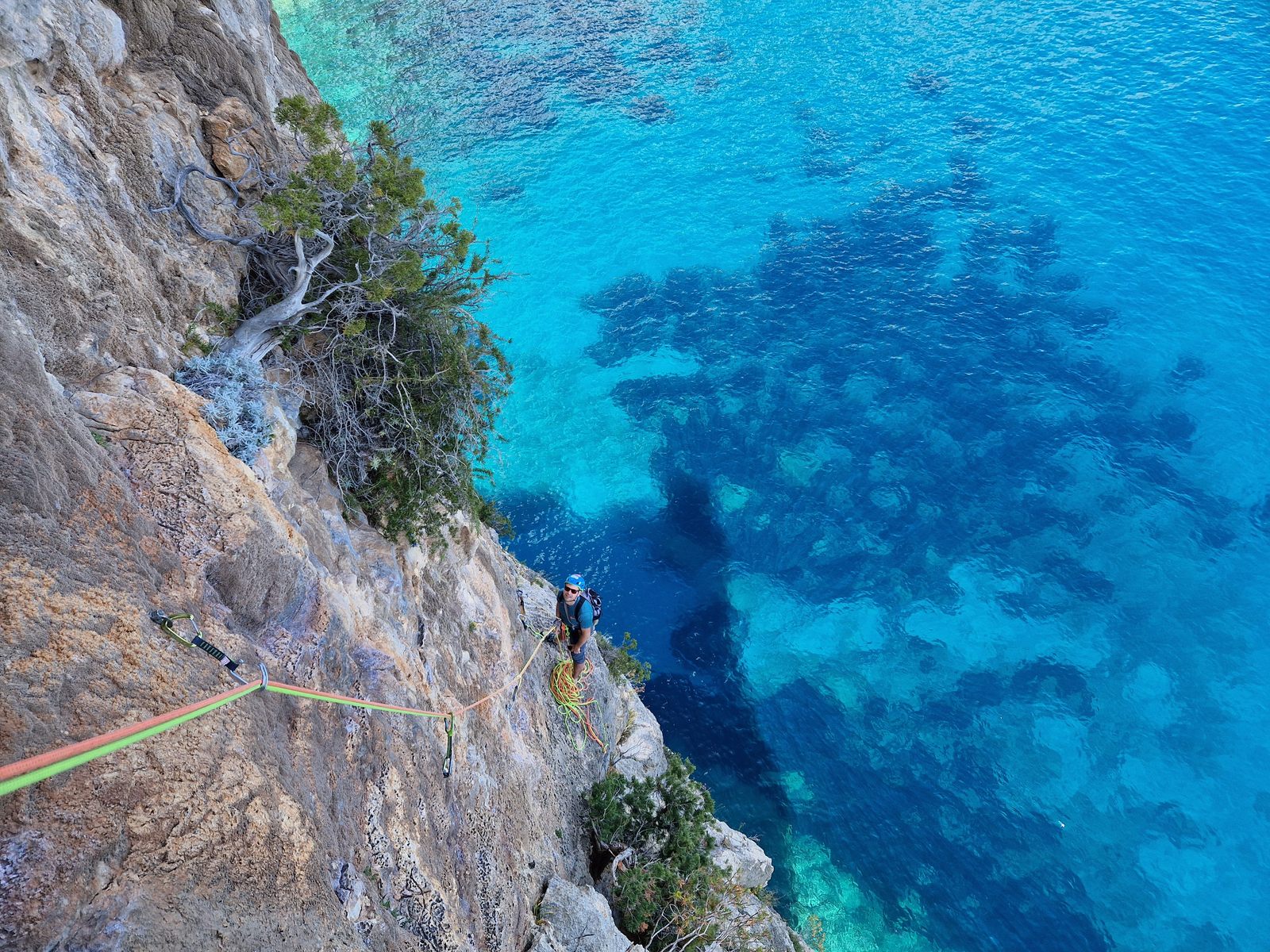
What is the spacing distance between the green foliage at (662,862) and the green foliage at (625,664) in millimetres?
3132

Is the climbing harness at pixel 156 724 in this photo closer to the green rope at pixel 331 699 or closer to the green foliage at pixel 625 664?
the green rope at pixel 331 699

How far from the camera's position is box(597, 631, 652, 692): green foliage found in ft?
49.4

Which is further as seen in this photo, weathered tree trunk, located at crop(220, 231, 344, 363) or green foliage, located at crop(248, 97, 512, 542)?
green foliage, located at crop(248, 97, 512, 542)

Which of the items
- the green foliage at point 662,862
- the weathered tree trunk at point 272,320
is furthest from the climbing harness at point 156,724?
the green foliage at point 662,862

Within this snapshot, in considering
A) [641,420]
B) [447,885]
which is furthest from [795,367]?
[447,885]

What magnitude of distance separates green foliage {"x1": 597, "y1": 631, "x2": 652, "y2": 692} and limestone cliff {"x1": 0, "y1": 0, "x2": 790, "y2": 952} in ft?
18.6

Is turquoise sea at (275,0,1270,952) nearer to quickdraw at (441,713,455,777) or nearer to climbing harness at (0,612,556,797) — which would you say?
quickdraw at (441,713,455,777)

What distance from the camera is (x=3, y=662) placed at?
3.51 metres

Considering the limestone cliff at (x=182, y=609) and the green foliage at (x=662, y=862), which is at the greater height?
the limestone cliff at (x=182, y=609)

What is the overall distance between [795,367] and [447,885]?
63.8ft

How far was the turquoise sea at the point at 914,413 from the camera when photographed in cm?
1627

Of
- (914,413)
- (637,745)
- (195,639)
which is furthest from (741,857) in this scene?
(914,413)

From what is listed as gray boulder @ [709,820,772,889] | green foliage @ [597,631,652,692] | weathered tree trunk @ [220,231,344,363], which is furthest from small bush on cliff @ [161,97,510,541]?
gray boulder @ [709,820,772,889]

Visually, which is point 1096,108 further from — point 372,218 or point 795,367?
point 372,218
